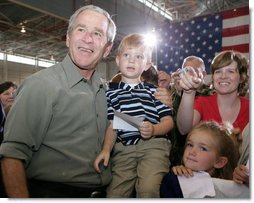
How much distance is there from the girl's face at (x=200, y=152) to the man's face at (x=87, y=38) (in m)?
0.45

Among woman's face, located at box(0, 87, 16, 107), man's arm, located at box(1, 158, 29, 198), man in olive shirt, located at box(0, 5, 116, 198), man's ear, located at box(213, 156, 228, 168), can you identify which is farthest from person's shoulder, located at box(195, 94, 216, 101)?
woman's face, located at box(0, 87, 16, 107)

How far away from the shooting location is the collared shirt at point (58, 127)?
833mm

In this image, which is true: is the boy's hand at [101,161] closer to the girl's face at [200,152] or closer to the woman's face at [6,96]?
the girl's face at [200,152]

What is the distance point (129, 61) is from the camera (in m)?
1.11

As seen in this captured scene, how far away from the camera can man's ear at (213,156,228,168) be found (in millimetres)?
982

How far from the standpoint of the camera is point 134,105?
1.07 m

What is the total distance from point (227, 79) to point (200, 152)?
37 cm

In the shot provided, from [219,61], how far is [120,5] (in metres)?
0.47

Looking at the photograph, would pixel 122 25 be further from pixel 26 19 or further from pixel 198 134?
pixel 198 134

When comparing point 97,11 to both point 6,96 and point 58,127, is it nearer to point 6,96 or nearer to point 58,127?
point 58,127

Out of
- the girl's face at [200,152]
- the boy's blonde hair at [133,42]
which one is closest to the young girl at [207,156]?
the girl's face at [200,152]

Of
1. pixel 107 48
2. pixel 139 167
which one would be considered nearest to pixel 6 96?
pixel 107 48

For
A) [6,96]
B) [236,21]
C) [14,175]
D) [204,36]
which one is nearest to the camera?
[14,175]

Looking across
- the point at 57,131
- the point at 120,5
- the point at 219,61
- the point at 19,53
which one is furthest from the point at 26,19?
the point at 219,61
